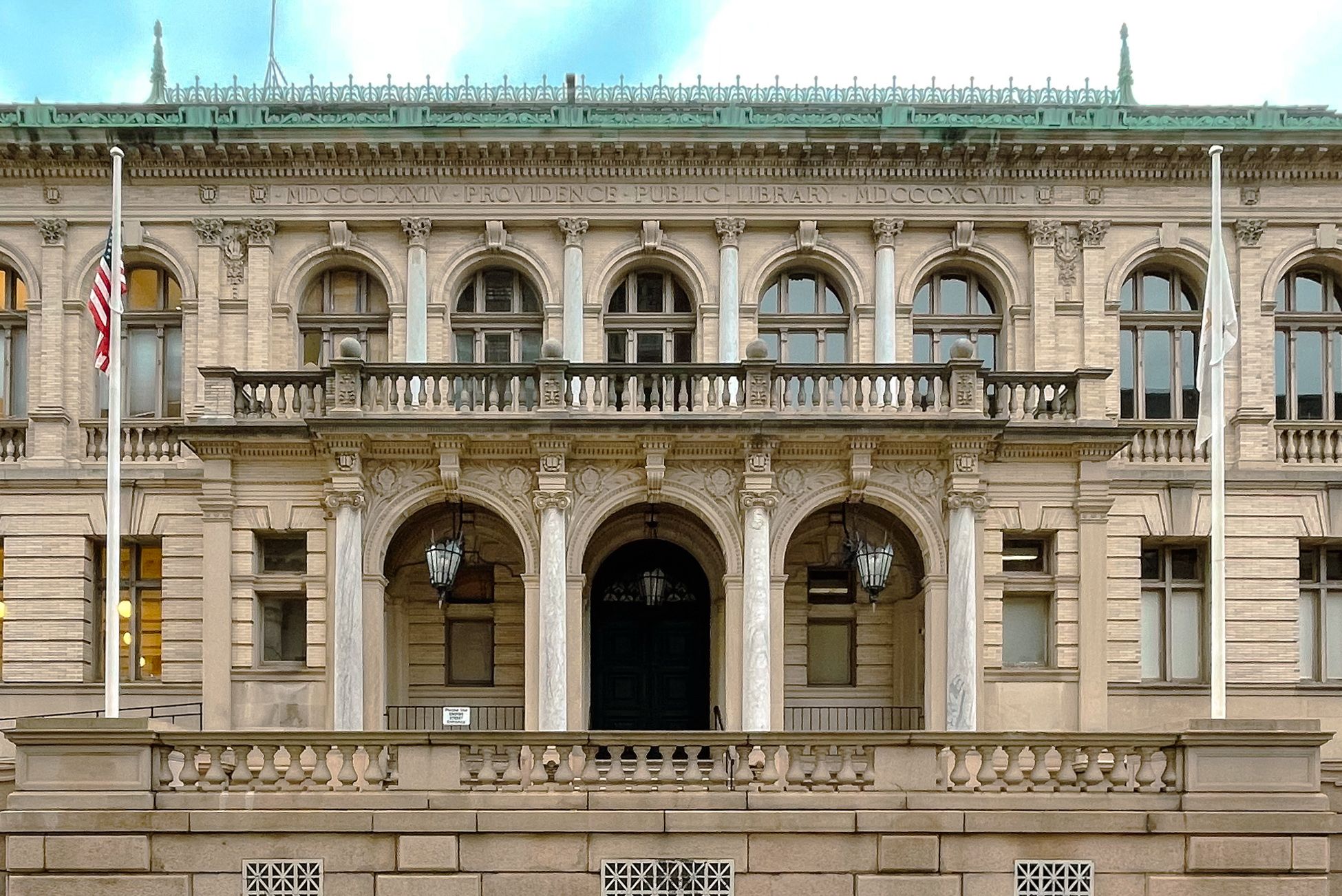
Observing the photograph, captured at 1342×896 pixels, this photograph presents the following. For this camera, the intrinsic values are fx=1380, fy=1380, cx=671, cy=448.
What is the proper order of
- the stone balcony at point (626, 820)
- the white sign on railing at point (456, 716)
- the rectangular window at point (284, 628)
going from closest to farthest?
the stone balcony at point (626, 820) → the white sign on railing at point (456, 716) → the rectangular window at point (284, 628)

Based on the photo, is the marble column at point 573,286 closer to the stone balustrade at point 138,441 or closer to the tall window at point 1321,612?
the stone balustrade at point 138,441

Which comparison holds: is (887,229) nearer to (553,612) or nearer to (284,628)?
(553,612)

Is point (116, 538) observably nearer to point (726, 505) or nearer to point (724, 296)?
point (726, 505)

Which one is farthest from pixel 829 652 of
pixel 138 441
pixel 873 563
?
pixel 138 441

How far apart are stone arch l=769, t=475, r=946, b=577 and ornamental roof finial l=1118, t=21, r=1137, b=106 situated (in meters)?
10.1

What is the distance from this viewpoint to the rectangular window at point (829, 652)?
24.5 metres

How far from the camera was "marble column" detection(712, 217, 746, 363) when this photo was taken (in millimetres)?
24266

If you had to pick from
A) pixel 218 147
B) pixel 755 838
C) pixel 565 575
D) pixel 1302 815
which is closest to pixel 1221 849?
pixel 1302 815

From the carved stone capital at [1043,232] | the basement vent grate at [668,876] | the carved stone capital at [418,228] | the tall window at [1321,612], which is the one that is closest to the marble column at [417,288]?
the carved stone capital at [418,228]

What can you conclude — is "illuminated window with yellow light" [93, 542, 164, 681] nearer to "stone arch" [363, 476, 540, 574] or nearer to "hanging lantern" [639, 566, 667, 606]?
"stone arch" [363, 476, 540, 574]

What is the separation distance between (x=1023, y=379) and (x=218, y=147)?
14.3 m

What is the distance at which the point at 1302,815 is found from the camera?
44.1ft

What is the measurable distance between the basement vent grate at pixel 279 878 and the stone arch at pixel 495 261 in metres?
12.8

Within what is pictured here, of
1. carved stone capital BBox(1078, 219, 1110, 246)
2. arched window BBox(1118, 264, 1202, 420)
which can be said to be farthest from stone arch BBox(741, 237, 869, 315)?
arched window BBox(1118, 264, 1202, 420)
